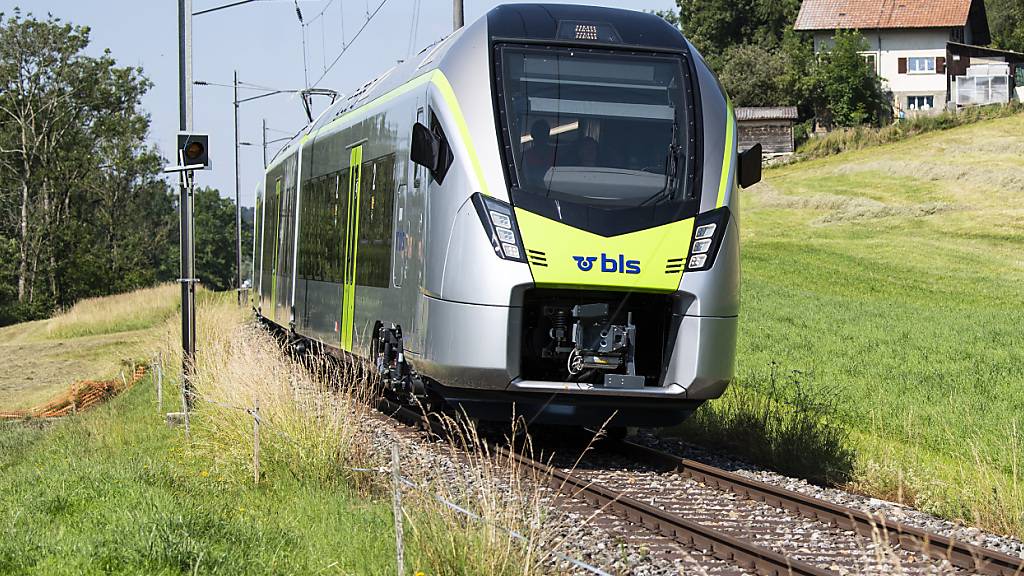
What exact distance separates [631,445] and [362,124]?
494 cm

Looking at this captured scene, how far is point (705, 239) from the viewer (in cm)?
1048

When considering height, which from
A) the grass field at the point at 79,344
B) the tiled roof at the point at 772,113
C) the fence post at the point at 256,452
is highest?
the tiled roof at the point at 772,113

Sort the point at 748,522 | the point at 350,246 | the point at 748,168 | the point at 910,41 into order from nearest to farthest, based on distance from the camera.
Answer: the point at 748,522 < the point at 748,168 < the point at 350,246 < the point at 910,41

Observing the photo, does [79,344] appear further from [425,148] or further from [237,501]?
[237,501]

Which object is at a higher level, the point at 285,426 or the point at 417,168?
the point at 417,168

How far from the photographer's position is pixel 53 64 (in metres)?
62.5

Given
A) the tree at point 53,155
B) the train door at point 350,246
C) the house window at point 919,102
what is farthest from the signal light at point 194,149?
the house window at point 919,102

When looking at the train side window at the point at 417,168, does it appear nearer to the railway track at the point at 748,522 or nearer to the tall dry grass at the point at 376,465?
the tall dry grass at the point at 376,465

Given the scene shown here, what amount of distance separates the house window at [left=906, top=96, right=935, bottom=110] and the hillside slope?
7.72m

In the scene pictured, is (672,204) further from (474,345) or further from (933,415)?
(933,415)

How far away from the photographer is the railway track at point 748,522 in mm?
7449

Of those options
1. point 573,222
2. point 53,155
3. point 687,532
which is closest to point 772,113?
point 53,155

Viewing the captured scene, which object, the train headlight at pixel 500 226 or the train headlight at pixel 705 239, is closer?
the train headlight at pixel 500 226

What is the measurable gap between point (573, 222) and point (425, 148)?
1.56 m
